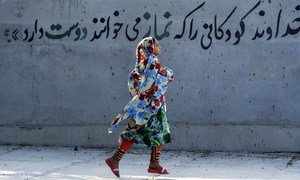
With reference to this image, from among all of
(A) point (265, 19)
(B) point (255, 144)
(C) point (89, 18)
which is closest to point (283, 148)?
(B) point (255, 144)

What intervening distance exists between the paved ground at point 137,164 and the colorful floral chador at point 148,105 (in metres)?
0.43

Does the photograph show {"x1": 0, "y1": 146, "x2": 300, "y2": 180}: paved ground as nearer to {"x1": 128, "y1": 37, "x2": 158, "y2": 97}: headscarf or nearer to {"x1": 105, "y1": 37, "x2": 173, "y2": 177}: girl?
{"x1": 105, "y1": 37, "x2": 173, "y2": 177}: girl

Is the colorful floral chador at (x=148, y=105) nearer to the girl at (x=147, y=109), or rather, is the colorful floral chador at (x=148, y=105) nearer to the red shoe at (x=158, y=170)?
the girl at (x=147, y=109)

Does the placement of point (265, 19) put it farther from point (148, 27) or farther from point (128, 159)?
point (128, 159)

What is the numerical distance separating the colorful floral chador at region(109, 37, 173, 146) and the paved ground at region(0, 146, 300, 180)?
433 millimetres

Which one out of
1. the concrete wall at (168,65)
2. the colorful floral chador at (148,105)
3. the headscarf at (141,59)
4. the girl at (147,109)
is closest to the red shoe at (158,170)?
the girl at (147,109)

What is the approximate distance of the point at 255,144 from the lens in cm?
974

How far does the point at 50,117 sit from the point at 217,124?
2.33m

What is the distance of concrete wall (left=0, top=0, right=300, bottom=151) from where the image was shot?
9.70 metres

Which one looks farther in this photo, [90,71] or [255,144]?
[90,71]

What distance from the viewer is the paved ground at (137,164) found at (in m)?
8.09

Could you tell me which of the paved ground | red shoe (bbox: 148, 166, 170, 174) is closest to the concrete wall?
the paved ground

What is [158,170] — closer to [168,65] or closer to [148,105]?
[148,105]

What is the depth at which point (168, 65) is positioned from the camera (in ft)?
33.2
